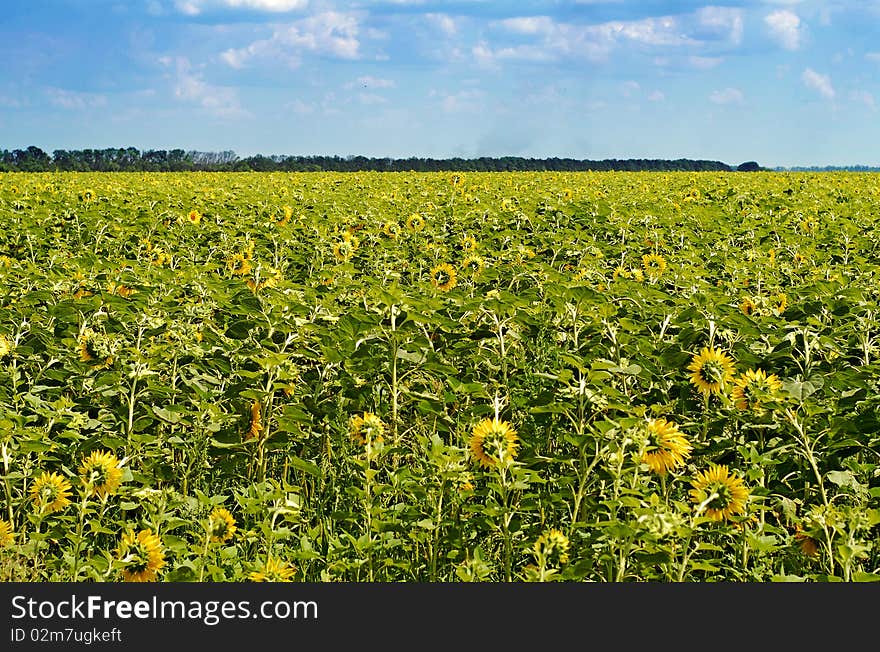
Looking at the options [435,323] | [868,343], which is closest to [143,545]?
[435,323]

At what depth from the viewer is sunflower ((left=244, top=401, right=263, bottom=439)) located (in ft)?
12.5

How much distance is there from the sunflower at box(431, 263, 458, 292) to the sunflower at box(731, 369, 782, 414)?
124 inches

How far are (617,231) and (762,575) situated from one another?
734 centimetres

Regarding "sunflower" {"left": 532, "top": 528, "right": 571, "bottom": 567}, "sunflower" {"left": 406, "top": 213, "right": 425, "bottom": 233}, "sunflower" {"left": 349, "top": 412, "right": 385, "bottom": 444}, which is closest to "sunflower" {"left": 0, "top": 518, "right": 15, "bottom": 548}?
"sunflower" {"left": 349, "top": 412, "right": 385, "bottom": 444}

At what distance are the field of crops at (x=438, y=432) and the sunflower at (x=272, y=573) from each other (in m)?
0.01

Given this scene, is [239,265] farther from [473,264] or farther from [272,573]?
[272,573]

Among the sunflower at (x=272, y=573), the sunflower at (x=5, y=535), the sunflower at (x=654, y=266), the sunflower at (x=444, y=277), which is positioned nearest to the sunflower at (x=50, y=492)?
the sunflower at (x=5, y=535)

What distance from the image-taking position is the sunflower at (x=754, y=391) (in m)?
3.02

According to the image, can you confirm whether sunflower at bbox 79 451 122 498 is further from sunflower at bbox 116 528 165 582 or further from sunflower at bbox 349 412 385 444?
sunflower at bbox 349 412 385 444

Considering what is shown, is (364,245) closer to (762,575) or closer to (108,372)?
(108,372)

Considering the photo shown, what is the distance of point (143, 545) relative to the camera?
2.67 meters

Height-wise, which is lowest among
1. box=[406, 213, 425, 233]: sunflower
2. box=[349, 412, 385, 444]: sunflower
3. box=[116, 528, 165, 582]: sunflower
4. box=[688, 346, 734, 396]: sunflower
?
box=[116, 528, 165, 582]: sunflower

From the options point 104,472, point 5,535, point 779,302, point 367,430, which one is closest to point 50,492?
point 104,472

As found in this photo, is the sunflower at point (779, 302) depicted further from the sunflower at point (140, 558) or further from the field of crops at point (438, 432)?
the sunflower at point (140, 558)
